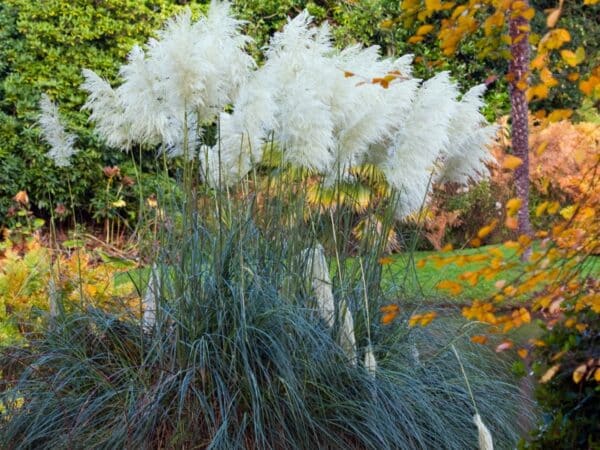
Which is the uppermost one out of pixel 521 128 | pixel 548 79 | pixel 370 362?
→ pixel 521 128

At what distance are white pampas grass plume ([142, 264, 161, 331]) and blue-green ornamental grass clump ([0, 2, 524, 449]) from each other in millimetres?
25

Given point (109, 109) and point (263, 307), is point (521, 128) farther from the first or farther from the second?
point (263, 307)

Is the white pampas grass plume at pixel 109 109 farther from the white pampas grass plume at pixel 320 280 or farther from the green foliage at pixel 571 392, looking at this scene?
the green foliage at pixel 571 392

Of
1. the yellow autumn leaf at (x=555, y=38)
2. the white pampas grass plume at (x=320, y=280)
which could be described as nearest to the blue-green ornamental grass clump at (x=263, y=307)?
the white pampas grass plume at (x=320, y=280)

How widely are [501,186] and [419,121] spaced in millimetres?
7232

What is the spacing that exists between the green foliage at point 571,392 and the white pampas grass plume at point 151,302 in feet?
5.74

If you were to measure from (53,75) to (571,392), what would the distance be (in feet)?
27.0

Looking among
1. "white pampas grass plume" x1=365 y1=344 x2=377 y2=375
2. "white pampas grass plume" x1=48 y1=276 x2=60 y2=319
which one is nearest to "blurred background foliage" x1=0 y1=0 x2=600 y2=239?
"white pampas grass plume" x1=48 y1=276 x2=60 y2=319

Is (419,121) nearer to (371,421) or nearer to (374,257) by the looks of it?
(374,257)

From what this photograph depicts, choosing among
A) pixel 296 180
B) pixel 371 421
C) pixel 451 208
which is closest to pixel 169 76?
pixel 296 180

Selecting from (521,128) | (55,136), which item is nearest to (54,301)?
(55,136)

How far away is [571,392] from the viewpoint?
9.01 ft

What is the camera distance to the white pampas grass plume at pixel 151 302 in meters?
3.78

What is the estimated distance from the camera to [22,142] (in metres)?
9.34
